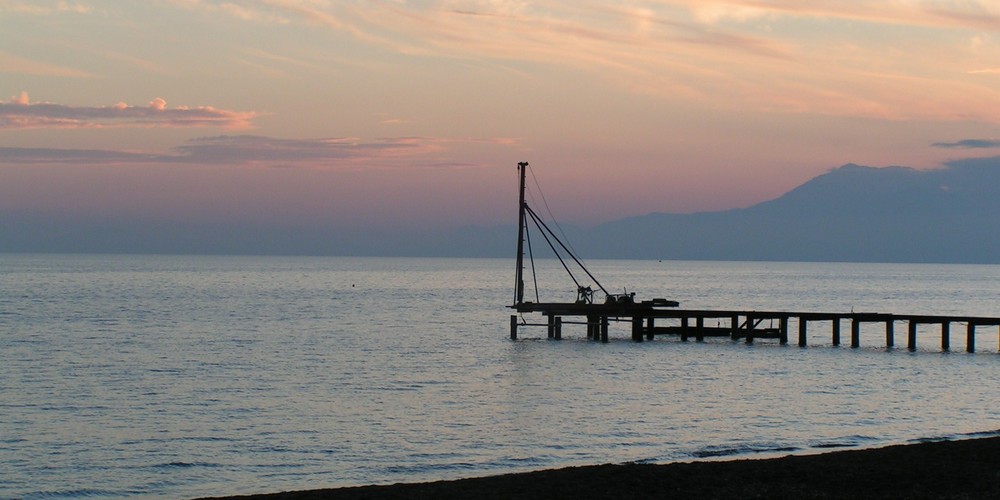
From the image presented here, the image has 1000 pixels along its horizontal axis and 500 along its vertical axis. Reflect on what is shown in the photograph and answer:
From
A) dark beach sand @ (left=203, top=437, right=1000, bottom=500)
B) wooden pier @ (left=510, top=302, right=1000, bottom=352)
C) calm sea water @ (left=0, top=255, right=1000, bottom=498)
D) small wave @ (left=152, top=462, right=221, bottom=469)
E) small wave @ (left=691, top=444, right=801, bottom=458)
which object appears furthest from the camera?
wooden pier @ (left=510, top=302, right=1000, bottom=352)

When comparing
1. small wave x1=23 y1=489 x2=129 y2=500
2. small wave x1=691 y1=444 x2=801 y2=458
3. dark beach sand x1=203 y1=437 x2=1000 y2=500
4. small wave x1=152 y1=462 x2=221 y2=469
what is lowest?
small wave x1=23 y1=489 x2=129 y2=500

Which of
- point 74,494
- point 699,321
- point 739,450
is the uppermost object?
point 699,321

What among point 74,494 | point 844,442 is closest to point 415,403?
point 844,442

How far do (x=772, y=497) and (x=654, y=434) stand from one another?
1265 centimetres

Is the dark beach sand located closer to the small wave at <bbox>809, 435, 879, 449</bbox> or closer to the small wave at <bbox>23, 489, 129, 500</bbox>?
the small wave at <bbox>23, 489, 129, 500</bbox>

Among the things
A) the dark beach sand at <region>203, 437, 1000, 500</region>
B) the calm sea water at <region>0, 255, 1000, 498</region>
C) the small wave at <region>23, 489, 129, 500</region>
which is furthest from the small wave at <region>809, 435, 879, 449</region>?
the small wave at <region>23, 489, 129, 500</region>

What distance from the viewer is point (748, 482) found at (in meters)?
19.9

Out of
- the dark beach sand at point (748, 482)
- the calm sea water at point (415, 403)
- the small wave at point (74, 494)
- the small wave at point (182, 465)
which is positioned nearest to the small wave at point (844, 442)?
the calm sea water at point (415, 403)

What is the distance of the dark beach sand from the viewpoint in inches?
750

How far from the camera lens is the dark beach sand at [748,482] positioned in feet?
62.5

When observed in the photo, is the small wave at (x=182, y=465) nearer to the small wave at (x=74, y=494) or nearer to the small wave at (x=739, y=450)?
the small wave at (x=74, y=494)

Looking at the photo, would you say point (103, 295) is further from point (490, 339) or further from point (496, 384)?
point (496, 384)

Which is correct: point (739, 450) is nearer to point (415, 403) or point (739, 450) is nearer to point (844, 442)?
point (844, 442)

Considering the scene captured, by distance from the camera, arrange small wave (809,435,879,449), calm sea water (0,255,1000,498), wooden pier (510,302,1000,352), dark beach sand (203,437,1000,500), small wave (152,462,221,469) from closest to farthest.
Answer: dark beach sand (203,437,1000,500) < small wave (152,462,221,469) < calm sea water (0,255,1000,498) < small wave (809,435,879,449) < wooden pier (510,302,1000,352)
